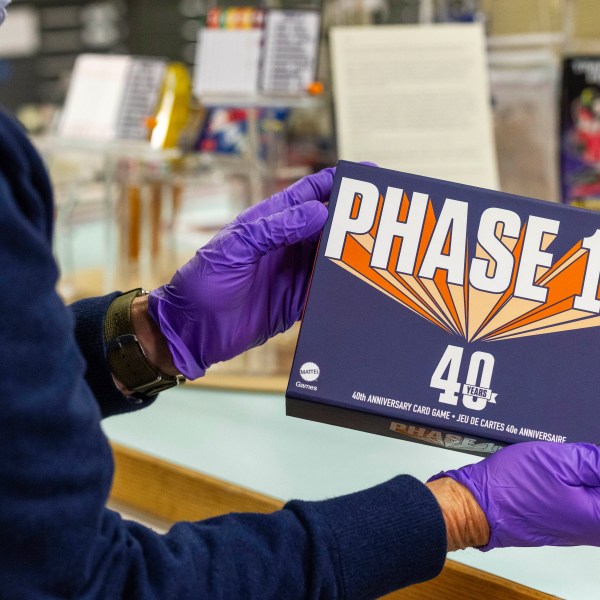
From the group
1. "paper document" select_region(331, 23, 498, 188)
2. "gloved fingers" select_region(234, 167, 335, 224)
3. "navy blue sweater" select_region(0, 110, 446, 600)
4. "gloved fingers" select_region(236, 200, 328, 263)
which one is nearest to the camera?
"navy blue sweater" select_region(0, 110, 446, 600)

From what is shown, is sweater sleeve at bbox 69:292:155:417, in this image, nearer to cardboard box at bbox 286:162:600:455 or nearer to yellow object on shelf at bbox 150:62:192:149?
cardboard box at bbox 286:162:600:455

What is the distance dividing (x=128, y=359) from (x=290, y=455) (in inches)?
23.0

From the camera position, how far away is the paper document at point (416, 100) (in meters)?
2.14

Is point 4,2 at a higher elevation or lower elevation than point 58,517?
higher

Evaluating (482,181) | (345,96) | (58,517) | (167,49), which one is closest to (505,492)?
(58,517)

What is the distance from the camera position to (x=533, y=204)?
3.61ft

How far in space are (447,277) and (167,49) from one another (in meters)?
6.58

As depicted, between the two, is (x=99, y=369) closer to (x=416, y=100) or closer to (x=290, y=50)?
(x=416, y=100)

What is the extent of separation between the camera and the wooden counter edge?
120 cm

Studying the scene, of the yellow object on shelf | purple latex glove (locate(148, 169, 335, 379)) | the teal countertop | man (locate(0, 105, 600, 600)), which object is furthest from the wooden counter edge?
the yellow object on shelf

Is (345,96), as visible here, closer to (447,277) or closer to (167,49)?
(447,277)

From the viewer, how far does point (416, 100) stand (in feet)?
7.09

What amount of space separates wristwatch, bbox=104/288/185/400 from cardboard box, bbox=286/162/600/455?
0.22 meters

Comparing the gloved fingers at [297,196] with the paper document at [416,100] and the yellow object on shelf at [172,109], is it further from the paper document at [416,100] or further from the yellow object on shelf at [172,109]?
the yellow object on shelf at [172,109]
